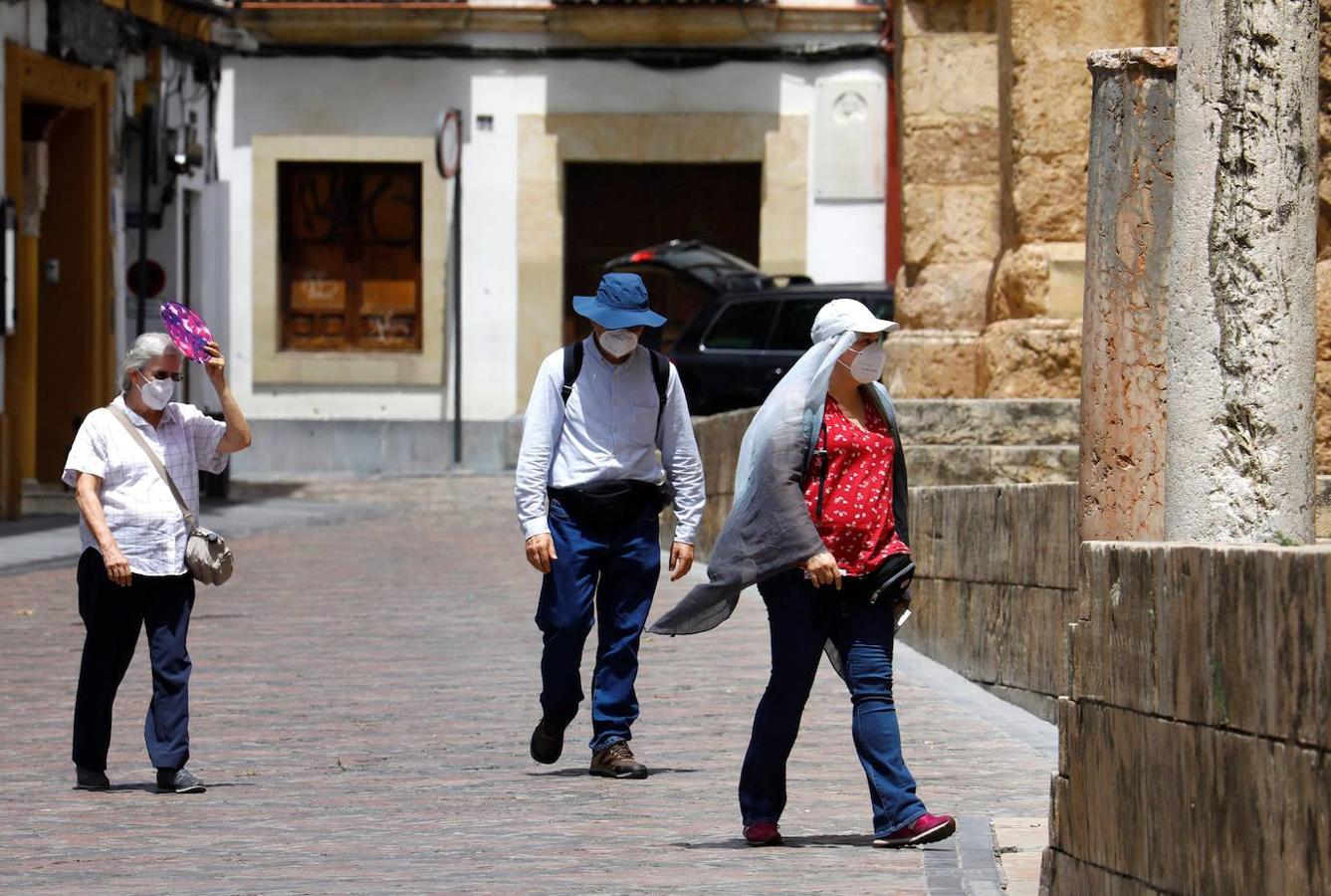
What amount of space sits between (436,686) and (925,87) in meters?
7.21

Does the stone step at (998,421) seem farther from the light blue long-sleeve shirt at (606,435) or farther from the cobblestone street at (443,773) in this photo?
the light blue long-sleeve shirt at (606,435)

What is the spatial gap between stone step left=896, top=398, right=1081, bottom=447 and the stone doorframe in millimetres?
16654

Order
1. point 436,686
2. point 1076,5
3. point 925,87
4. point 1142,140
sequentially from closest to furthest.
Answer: point 1142,140 < point 436,686 < point 1076,5 < point 925,87

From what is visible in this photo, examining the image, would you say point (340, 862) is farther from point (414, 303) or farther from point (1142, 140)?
point (414, 303)

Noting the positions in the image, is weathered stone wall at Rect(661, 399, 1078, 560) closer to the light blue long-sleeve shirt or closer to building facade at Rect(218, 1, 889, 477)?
the light blue long-sleeve shirt

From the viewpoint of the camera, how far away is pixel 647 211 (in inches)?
1228

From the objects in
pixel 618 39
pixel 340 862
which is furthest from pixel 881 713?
pixel 618 39

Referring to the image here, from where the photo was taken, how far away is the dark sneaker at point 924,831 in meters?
7.24

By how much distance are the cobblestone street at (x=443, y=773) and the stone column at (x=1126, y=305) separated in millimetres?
925

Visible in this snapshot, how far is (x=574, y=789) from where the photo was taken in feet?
28.1

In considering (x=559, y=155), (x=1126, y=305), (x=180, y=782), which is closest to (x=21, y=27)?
(x=559, y=155)

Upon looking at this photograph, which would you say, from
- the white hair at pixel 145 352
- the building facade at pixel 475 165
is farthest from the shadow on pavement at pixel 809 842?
the building facade at pixel 475 165

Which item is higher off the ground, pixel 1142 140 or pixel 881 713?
pixel 1142 140

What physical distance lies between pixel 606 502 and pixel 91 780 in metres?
1.80
